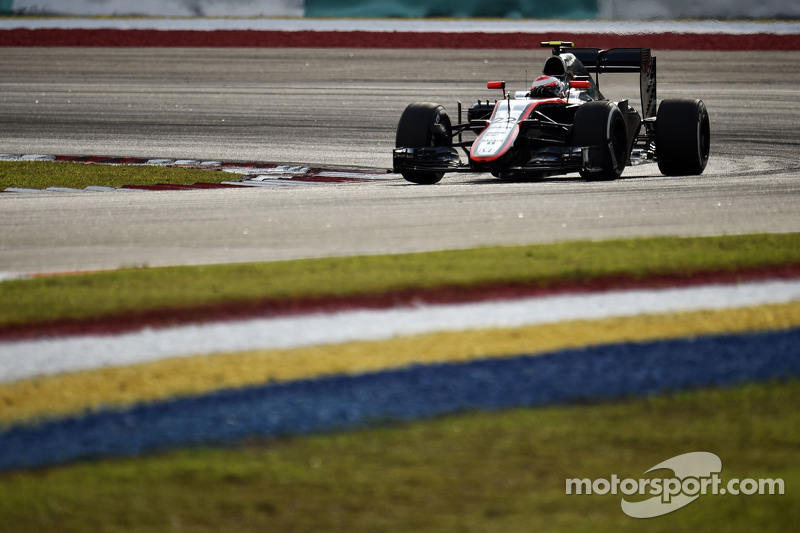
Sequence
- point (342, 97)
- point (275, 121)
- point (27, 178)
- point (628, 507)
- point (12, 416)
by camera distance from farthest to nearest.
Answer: point (342, 97)
point (275, 121)
point (27, 178)
point (12, 416)
point (628, 507)

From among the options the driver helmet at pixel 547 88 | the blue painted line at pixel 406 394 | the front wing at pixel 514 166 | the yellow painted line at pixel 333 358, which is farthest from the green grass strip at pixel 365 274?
the driver helmet at pixel 547 88

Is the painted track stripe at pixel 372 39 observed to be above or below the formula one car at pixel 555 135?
above

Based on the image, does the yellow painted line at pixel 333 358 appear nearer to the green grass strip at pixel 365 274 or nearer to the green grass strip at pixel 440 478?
the green grass strip at pixel 440 478

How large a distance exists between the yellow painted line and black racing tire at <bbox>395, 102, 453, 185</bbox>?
19.4ft

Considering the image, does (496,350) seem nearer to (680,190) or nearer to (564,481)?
(564,481)

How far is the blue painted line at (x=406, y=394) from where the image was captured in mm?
3330

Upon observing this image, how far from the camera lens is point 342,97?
1833cm

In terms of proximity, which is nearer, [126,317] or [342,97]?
[126,317]

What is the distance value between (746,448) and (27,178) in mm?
9152

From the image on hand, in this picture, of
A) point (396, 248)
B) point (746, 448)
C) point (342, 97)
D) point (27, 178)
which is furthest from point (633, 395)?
point (342, 97)

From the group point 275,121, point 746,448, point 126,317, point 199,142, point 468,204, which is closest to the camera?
point 746,448

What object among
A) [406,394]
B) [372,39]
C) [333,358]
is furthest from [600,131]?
[372,39]

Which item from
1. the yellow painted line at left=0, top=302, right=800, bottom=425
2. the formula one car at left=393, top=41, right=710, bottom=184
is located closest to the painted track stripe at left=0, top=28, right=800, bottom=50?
the formula one car at left=393, top=41, right=710, bottom=184

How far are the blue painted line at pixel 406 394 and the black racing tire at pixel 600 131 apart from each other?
5.59 m
